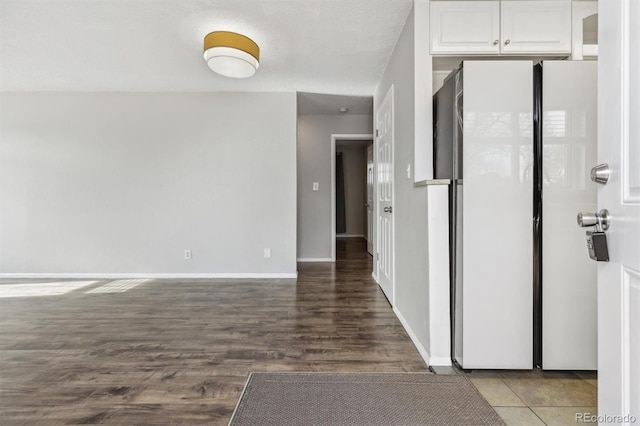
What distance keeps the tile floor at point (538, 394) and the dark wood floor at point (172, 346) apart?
1.20 feet

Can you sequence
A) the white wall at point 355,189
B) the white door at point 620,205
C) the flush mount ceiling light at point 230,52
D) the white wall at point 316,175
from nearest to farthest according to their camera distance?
1. the white door at point 620,205
2. the flush mount ceiling light at point 230,52
3. the white wall at point 316,175
4. the white wall at point 355,189

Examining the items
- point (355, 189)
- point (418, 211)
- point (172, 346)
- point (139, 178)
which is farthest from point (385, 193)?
point (355, 189)

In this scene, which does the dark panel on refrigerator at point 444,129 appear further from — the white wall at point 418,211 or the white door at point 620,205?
the white door at point 620,205

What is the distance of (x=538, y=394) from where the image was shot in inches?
62.5

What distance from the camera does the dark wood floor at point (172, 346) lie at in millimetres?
1518

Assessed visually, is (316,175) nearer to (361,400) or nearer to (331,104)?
(331,104)

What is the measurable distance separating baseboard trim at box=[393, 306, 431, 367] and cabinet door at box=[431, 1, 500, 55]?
6.05 feet

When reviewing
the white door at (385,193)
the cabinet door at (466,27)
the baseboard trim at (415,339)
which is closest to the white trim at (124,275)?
the white door at (385,193)

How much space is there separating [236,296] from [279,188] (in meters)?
1.42

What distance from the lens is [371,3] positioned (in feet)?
7.19

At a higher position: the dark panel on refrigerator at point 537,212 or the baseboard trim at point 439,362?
the dark panel on refrigerator at point 537,212

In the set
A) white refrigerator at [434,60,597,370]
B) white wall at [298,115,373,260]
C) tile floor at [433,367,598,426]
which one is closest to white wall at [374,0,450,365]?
white refrigerator at [434,60,597,370]

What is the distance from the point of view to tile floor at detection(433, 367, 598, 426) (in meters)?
1.43

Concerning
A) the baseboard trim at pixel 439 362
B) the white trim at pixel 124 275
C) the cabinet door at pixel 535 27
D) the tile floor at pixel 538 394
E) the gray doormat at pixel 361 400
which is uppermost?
the cabinet door at pixel 535 27
